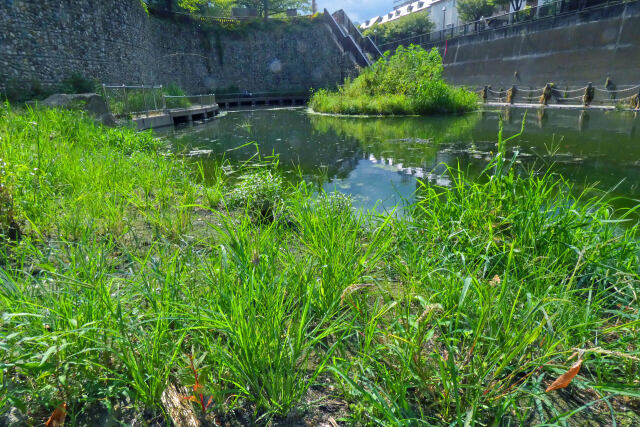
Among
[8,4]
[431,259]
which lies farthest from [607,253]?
[8,4]

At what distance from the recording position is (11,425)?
0.96 m

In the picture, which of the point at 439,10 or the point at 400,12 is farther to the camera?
the point at 400,12

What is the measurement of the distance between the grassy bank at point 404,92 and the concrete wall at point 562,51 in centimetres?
688

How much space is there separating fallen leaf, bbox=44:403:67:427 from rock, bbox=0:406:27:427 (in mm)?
62

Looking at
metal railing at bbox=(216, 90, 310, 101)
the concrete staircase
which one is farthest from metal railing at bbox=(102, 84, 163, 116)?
the concrete staircase

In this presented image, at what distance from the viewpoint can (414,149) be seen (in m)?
6.73

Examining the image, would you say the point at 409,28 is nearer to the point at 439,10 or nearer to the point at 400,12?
the point at 439,10

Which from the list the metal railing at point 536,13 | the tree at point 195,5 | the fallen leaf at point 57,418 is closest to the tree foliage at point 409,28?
the tree at point 195,5

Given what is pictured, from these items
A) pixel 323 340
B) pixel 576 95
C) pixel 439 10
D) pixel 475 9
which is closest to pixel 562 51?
pixel 576 95

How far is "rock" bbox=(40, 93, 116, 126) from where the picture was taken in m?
6.75

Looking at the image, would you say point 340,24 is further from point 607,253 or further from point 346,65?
point 607,253

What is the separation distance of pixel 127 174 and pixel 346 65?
81.6ft

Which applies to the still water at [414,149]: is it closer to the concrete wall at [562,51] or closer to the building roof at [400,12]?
the concrete wall at [562,51]

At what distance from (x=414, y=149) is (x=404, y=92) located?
798 centimetres
